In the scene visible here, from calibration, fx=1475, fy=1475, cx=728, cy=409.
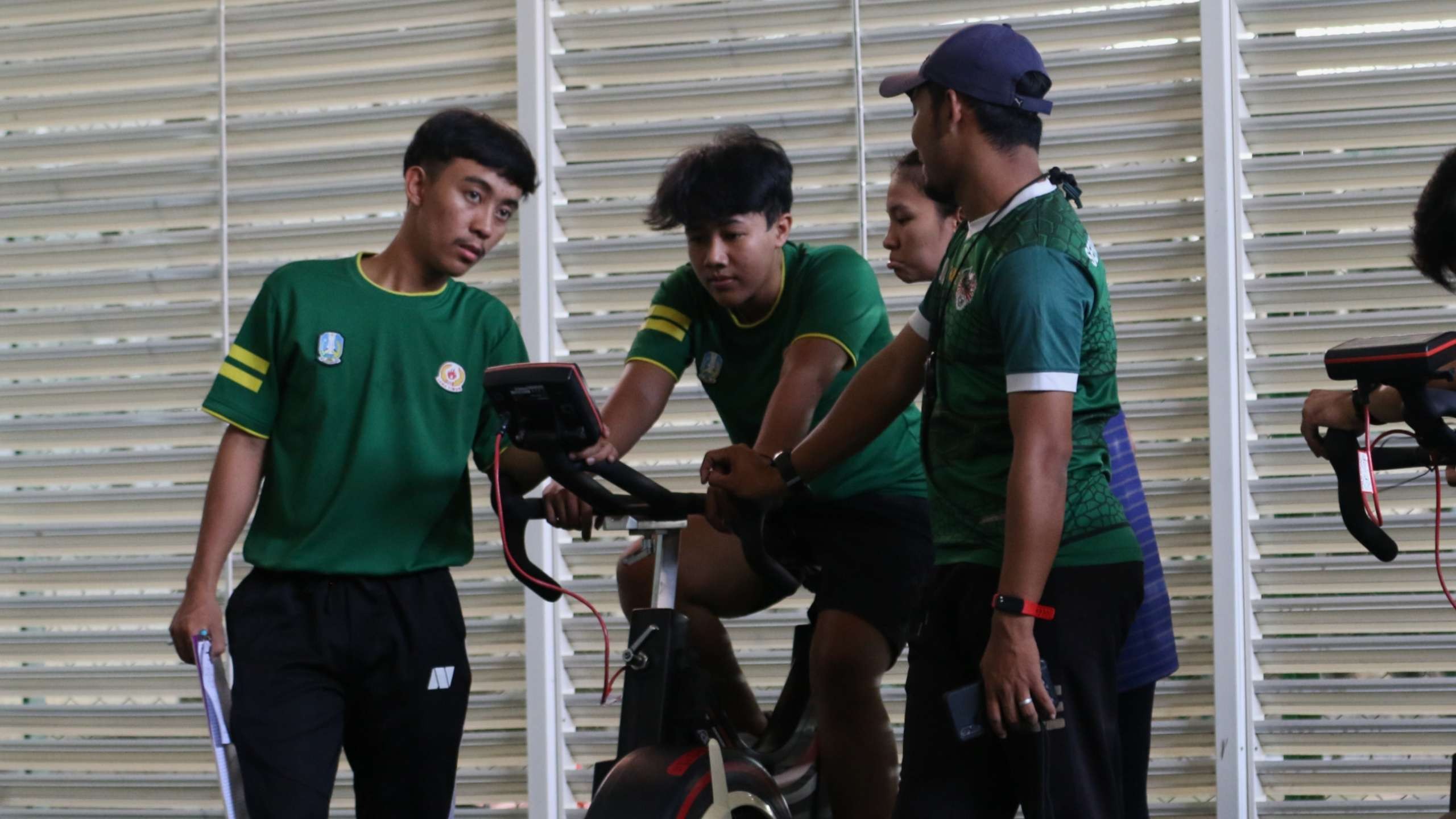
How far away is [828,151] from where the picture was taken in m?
3.93

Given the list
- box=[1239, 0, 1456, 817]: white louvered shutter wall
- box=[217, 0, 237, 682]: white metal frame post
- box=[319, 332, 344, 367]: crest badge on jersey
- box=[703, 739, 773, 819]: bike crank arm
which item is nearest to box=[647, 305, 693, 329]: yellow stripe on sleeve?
box=[319, 332, 344, 367]: crest badge on jersey

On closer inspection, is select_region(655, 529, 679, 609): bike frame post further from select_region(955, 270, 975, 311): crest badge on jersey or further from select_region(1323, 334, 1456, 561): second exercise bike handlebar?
select_region(1323, 334, 1456, 561): second exercise bike handlebar

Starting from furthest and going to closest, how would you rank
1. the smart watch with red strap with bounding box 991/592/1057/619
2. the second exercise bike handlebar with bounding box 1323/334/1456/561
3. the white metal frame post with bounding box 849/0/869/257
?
the white metal frame post with bounding box 849/0/869/257 → the smart watch with red strap with bounding box 991/592/1057/619 → the second exercise bike handlebar with bounding box 1323/334/1456/561

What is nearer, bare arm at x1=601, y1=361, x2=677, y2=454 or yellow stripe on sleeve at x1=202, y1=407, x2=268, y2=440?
yellow stripe on sleeve at x1=202, y1=407, x2=268, y2=440

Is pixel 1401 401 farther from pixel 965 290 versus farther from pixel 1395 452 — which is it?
pixel 965 290

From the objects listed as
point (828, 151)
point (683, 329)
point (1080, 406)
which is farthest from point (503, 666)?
point (1080, 406)

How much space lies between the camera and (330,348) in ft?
8.79

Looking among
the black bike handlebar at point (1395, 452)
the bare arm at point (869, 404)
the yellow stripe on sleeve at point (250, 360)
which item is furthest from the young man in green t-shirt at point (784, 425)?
the black bike handlebar at point (1395, 452)

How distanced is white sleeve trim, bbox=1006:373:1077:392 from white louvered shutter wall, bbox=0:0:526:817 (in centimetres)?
234

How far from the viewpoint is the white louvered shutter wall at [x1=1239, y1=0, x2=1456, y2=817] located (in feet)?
11.6

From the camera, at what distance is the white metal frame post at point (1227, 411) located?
3.56m

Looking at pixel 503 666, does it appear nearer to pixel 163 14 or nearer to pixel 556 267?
pixel 556 267

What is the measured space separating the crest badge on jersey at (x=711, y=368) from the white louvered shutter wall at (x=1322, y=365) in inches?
56.2

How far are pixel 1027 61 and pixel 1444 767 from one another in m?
2.23
